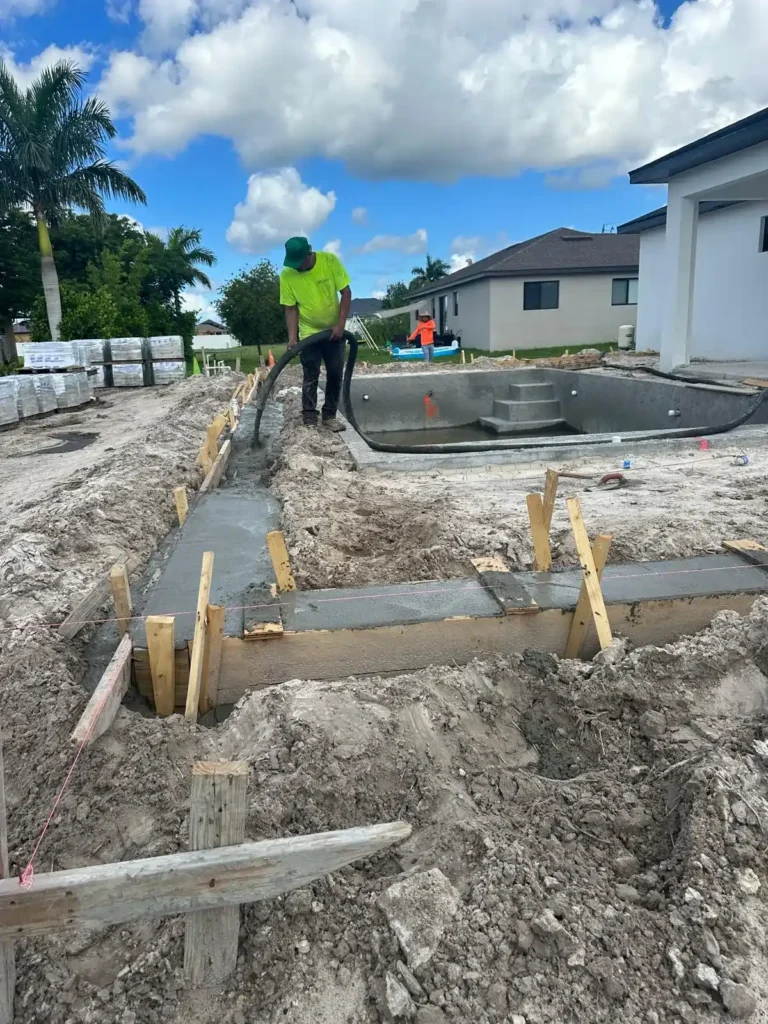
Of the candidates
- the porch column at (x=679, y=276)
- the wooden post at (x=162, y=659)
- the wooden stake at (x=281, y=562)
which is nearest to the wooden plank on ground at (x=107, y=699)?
the wooden post at (x=162, y=659)

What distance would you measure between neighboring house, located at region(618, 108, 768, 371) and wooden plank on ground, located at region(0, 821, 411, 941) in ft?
36.6

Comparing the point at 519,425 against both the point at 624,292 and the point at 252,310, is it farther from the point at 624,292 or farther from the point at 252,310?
the point at 252,310

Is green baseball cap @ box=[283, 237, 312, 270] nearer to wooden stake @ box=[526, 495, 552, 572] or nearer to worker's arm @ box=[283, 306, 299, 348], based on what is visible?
worker's arm @ box=[283, 306, 299, 348]

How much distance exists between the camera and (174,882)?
182 centimetres

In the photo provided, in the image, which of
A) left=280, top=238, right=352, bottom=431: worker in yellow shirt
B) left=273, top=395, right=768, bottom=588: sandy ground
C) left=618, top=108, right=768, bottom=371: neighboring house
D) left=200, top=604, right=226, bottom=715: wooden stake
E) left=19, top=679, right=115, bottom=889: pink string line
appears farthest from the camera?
left=618, top=108, right=768, bottom=371: neighboring house

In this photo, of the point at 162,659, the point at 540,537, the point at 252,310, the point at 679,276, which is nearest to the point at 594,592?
the point at 540,537

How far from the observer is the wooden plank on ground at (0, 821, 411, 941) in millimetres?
1772

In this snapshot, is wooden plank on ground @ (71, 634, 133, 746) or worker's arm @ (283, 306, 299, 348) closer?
wooden plank on ground @ (71, 634, 133, 746)

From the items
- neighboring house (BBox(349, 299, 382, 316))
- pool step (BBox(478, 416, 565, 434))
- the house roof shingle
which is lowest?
pool step (BBox(478, 416, 565, 434))

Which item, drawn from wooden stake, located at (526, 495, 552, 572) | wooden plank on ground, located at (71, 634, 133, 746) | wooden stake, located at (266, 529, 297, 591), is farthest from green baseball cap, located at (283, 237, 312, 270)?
wooden plank on ground, located at (71, 634, 133, 746)

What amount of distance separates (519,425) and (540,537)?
36.5 ft

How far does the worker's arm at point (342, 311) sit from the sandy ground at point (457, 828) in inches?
187

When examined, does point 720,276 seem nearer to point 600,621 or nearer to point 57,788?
point 600,621

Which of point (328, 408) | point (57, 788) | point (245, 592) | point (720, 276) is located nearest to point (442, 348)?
point (720, 276)
